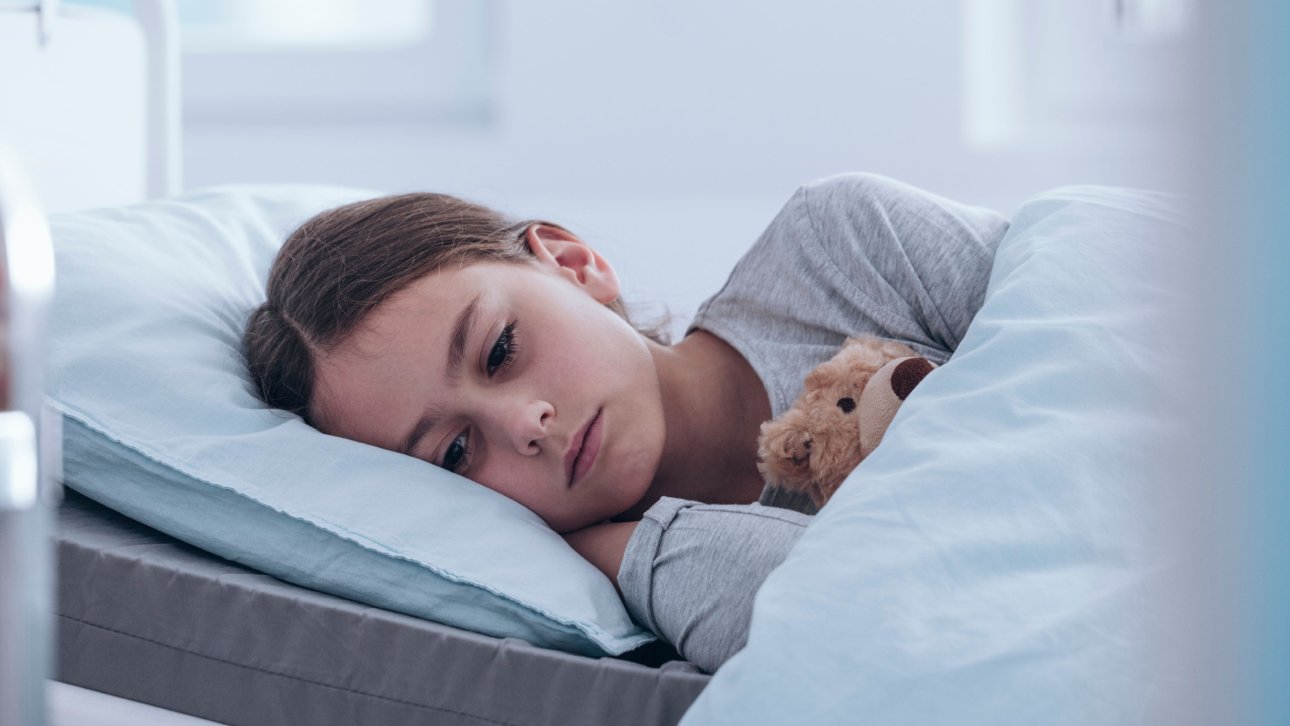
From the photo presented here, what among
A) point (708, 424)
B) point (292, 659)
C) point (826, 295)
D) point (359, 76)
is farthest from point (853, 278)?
point (359, 76)

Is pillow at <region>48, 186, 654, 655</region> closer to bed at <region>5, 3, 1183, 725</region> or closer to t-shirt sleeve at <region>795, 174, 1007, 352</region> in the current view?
bed at <region>5, 3, 1183, 725</region>

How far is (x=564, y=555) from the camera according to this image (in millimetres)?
874

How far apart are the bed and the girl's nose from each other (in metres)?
0.05

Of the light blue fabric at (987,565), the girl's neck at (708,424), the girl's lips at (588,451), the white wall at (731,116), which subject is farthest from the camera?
the white wall at (731,116)

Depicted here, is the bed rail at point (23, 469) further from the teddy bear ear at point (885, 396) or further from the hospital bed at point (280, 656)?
the teddy bear ear at point (885, 396)

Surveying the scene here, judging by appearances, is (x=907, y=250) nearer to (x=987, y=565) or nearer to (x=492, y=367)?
(x=492, y=367)

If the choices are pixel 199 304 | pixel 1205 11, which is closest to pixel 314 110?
pixel 199 304

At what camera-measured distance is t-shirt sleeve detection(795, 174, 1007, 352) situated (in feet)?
3.37

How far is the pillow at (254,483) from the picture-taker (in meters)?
0.82

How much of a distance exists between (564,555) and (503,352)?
0.18 m

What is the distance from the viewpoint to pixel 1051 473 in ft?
2.17

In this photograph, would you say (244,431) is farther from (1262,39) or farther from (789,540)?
(1262,39)

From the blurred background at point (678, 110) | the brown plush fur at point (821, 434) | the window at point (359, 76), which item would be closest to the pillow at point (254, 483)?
the brown plush fur at point (821, 434)

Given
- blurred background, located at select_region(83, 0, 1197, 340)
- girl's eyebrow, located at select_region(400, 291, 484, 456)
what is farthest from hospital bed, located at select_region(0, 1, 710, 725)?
blurred background, located at select_region(83, 0, 1197, 340)
